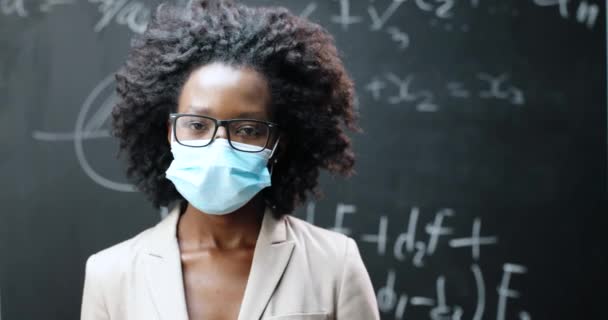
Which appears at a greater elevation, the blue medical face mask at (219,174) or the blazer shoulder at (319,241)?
the blue medical face mask at (219,174)

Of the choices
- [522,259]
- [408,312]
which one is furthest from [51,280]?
[522,259]

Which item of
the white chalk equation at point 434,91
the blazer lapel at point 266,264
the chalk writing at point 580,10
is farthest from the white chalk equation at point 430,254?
the blazer lapel at point 266,264

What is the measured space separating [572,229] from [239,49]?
1.25 m

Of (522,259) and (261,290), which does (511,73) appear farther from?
(261,290)

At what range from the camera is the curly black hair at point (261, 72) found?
1290 mm

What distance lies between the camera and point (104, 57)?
212cm

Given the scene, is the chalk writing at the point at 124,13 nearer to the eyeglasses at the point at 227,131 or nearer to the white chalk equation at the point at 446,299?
the eyeglasses at the point at 227,131

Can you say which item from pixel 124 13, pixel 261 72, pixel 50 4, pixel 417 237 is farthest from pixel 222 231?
pixel 50 4

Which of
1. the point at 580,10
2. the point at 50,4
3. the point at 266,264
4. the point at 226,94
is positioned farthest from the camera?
the point at 50,4

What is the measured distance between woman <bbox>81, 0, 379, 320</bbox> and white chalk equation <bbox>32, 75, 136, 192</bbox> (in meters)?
0.70

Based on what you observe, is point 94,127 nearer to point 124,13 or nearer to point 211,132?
point 124,13

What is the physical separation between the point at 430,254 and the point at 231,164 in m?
1.02

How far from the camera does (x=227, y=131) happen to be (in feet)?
4.02

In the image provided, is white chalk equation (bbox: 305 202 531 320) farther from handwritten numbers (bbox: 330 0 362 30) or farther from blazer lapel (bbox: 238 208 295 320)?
blazer lapel (bbox: 238 208 295 320)
